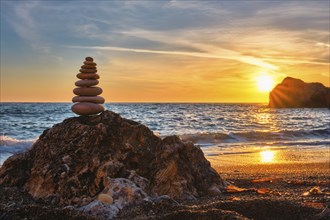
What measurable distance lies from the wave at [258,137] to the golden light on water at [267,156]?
3.98 m

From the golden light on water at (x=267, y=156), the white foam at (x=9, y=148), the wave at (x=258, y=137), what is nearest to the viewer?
the golden light on water at (x=267, y=156)

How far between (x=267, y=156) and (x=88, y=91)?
34.2 ft

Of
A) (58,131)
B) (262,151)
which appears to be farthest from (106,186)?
(262,151)

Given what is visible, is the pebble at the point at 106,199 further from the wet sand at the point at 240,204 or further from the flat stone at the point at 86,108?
the flat stone at the point at 86,108

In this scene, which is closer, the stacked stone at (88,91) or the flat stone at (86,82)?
the stacked stone at (88,91)

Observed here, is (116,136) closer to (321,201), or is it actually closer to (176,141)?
(176,141)

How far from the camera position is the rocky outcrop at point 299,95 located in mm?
110625

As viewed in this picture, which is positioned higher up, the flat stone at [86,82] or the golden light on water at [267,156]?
the flat stone at [86,82]

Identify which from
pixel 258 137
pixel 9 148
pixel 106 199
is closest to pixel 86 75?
pixel 106 199

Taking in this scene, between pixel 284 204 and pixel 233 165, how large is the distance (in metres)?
7.59

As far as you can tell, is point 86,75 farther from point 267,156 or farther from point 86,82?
point 267,156

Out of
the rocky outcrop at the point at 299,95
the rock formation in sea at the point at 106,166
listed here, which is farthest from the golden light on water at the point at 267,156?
the rocky outcrop at the point at 299,95

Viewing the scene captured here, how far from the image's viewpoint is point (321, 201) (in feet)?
21.0

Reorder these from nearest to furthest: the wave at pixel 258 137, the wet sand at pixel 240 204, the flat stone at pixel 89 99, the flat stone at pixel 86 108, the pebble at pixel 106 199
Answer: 1. the wet sand at pixel 240 204
2. the pebble at pixel 106 199
3. the flat stone at pixel 86 108
4. the flat stone at pixel 89 99
5. the wave at pixel 258 137
